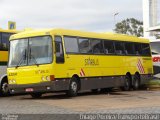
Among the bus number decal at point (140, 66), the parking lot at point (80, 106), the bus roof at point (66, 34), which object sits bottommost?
the parking lot at point (80, 106)

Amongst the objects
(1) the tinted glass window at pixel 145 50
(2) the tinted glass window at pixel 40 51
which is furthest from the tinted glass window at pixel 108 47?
(2) the tinted glass window at pixel 40 51

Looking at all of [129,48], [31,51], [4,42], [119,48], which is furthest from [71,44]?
[129,48]

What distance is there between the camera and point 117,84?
26.6 metres

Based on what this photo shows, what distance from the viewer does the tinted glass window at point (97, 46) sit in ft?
80.8

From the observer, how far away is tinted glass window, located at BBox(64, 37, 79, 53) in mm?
22177

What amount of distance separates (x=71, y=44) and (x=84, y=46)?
51.8 inches

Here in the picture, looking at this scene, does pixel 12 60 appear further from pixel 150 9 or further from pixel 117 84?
pixel 150 9

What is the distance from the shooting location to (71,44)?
22.6m

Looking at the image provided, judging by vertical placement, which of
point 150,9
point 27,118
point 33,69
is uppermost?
point 150,9

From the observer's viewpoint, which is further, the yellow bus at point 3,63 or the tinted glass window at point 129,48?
the tinted glass window at point 129,48

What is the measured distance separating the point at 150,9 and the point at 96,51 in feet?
141

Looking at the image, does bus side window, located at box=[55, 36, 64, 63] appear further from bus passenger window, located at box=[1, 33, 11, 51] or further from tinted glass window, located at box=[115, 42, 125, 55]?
tinted glass window, located at box=[115, 42, 125, 55]

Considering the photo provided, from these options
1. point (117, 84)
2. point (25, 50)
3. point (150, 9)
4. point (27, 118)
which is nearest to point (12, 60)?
point (25, 50)

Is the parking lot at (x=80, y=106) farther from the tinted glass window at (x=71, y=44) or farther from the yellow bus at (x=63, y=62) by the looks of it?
the tinted glass window at (x=71, y=44)
